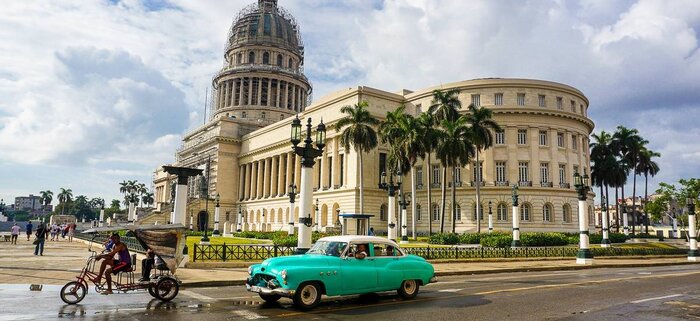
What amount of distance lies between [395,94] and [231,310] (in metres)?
57.6

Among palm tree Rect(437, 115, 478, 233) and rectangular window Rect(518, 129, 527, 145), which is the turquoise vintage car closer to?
palm tree Rect(437, 115, 478, 233)

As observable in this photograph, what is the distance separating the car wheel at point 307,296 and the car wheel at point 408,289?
2777mm

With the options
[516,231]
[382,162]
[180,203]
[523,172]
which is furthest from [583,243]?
[382,162]

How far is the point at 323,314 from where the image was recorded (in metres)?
11.0

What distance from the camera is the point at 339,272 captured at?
40.3ft

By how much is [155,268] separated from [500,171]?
51421 millimetres

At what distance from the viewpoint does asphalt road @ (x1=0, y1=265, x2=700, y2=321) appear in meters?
10.7

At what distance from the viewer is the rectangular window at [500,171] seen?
5919 cm

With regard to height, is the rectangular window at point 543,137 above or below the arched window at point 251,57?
below

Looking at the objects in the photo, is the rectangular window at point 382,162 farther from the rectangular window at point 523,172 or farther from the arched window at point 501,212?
the rectangular window at point 523,172

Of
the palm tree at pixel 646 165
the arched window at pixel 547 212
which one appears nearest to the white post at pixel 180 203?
the arched window at pixel 547 212

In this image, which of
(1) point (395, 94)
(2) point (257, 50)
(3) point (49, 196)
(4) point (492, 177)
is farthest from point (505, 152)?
(3) point (49, 196)

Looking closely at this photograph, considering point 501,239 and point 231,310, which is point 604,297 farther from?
point 501,239

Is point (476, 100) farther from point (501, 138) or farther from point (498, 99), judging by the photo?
point (501, 138)
